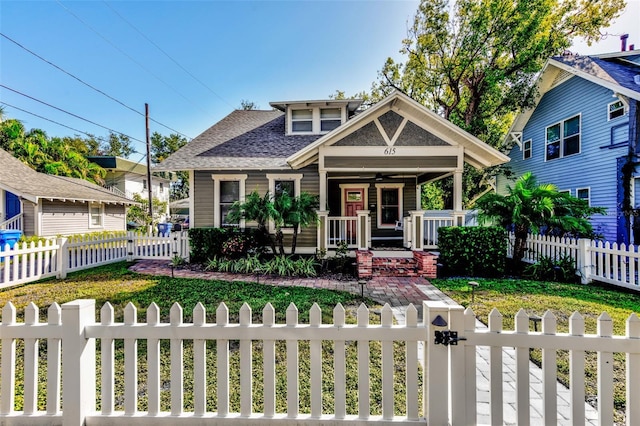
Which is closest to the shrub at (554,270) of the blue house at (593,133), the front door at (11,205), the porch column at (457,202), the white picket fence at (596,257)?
the white picket fence at (596,257)

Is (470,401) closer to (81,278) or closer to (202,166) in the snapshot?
(81,278)

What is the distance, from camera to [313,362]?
1993mm

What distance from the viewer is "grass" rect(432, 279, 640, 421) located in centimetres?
→ 334

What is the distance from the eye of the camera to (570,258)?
731 centimetres

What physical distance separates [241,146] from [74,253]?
6269 mm

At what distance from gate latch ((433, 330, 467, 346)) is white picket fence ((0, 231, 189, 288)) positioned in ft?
29.1

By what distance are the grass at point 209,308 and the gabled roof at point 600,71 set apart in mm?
11377

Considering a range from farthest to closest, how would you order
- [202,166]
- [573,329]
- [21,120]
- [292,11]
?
[21,120] → [292,11] → [202,166] → [573,329]

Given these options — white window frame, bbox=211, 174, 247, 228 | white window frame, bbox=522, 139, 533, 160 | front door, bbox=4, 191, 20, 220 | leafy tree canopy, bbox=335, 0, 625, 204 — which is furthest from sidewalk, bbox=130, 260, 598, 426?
leafy tree canopy, bbox=335, 0, 625, 204

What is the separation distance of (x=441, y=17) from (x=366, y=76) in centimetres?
521

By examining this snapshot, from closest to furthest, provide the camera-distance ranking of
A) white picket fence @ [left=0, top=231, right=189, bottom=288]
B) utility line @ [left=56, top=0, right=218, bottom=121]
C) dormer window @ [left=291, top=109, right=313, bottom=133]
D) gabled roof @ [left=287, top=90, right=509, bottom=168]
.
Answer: white picket fence @ [left=0, top=231, right=189, bottom=288], gabled roof @ [left=287, top=90, right=509, bottom=168], utility line @ [left=56, top=0, right=218, bottom=121], dormer window @ [left=291, top=109, right=313, bottom=133]

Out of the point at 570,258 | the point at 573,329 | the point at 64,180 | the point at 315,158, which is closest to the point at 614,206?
the point at 570,258

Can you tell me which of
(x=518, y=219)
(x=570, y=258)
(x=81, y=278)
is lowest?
(x=81, y=278)

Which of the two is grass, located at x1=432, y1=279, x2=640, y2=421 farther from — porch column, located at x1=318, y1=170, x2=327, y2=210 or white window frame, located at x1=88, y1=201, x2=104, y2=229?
white window frame, located at x1=88, y1=201, x2=104, y2=229
